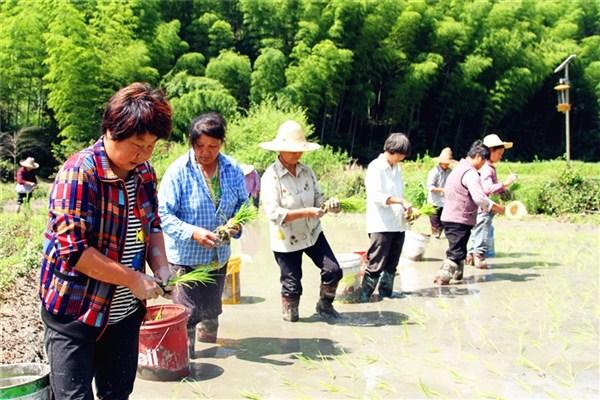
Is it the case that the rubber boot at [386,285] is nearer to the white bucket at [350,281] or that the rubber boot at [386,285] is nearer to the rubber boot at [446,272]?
the white bucket at [350,281]

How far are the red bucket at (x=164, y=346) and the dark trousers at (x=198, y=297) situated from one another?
8.4 inches

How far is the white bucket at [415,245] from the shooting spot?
7.97 m

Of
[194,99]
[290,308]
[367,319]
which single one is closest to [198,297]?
[290,308]

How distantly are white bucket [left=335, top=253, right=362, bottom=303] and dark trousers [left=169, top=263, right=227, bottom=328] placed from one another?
5.96 ft

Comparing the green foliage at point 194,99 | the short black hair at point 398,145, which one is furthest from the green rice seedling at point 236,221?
the green foliage at point 194,99

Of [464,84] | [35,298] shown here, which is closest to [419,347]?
[35,298]

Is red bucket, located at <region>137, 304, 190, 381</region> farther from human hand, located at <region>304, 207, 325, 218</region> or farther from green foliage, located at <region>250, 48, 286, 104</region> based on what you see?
green foliage, located at <region>250, 48, 286, 104</region>

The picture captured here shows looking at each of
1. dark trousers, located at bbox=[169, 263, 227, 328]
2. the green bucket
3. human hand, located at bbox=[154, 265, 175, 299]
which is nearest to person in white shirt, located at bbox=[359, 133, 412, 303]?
dark trousers, located at bbox=[169, 263, 227, 328]

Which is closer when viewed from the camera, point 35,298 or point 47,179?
point 35,298

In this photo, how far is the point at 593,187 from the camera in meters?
12.8

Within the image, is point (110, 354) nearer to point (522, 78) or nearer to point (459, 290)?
point (459, 290)

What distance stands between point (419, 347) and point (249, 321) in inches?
58.3

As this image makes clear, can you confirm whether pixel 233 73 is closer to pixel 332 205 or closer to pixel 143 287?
pixel 332 205

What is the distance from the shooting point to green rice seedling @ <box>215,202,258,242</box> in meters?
3.88
